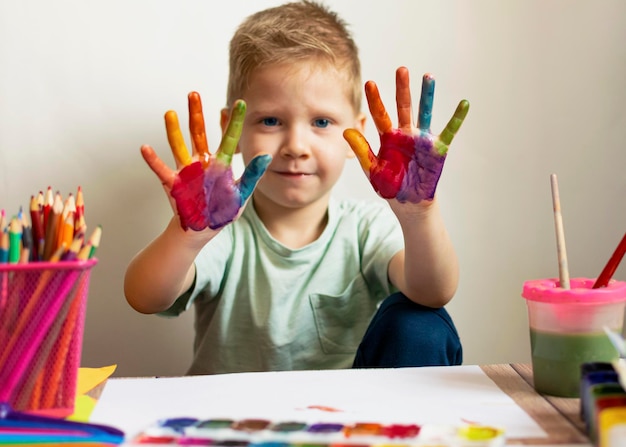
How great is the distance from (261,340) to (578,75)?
0.65 m

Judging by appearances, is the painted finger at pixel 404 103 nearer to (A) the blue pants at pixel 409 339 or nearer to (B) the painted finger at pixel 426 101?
(B) the painted finger at pixel 426 101

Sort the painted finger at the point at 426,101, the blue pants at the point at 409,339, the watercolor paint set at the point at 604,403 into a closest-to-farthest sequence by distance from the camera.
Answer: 1. the watercolor paint set at the point at 604,403
2. the painted finger at the point at 426,101
3. the blue pants at the point at 409,339

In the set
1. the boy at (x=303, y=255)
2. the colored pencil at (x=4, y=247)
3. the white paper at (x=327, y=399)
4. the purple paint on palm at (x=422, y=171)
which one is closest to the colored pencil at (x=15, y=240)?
the colored pencil at (x=4, y=247)

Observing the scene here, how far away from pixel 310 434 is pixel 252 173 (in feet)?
0.81

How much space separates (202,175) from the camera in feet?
2.23

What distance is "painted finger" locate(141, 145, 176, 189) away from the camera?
670 mm

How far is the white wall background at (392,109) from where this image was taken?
1.13 m

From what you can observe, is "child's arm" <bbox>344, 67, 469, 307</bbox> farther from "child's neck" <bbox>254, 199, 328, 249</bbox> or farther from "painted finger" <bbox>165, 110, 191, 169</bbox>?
"child's neck" <bbox>254, 199, 328, 249</bbox>

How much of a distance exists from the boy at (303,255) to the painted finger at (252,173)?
131 millimetres

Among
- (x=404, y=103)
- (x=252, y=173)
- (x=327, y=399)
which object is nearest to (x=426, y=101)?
(x=404, y=103)

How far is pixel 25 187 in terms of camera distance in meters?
1.15

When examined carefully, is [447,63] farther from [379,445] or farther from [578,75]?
[379,445]

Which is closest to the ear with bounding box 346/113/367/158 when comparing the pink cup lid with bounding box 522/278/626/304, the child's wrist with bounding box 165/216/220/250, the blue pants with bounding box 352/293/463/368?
the blue pants with bounding box 352/293/463/368

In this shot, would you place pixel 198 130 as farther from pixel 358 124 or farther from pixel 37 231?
pixel 358 124
